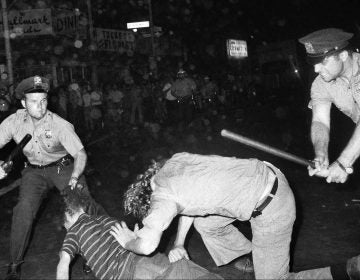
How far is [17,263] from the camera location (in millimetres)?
4137

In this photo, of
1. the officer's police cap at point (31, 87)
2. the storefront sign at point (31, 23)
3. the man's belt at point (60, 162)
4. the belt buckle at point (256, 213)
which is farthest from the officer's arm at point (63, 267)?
the storefront sign at point (31, 23)

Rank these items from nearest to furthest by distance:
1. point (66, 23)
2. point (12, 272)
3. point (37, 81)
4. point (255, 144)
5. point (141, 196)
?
point (141, 196) < point (255, 144) < point (12, 272) < point (37, 81) < point (66, 23)

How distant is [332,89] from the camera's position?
A: 3.94 metres

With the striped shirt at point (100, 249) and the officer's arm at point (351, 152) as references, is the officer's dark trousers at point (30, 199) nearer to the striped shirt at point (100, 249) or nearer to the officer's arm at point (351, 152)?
the striped shirt at point (100, 249)

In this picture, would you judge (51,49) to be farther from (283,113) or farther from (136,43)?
(283,113)

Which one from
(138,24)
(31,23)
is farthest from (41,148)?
(138,24)

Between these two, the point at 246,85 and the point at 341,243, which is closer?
the point at 341,243

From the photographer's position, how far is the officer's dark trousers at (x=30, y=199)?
13.4ft

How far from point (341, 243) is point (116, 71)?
61.0 feet

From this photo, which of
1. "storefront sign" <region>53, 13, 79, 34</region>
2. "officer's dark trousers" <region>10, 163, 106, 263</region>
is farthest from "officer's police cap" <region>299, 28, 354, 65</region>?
"storefront sign" <region>53, 13, 79, 34</region>


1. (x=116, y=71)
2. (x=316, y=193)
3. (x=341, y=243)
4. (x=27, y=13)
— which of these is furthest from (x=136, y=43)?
(x=341, y=243)

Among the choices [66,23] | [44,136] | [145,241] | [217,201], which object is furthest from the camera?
[66,23]

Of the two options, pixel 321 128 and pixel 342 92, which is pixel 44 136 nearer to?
pixel 321 128

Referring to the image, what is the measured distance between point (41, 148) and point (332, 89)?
293cm
